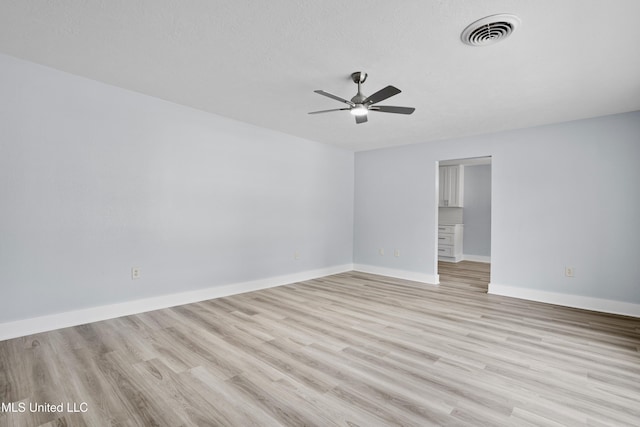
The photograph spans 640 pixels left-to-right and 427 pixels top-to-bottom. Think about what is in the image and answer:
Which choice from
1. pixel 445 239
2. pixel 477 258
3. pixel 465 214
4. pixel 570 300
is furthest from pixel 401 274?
pixel 465 214

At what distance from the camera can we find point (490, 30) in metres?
2.03

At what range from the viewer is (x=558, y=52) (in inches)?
90.5

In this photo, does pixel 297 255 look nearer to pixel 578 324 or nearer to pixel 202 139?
pixel 202 139

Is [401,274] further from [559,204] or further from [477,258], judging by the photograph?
[477,258]

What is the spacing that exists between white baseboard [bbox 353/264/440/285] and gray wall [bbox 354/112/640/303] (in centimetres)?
8

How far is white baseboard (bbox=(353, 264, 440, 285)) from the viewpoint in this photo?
509cm

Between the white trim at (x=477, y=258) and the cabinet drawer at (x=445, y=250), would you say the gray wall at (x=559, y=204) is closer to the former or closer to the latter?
the cabinet drawer at (x=445, y=250)

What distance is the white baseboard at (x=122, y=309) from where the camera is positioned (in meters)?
2.66

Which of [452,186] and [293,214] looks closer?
[293,214]

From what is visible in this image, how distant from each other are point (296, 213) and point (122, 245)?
2523mm

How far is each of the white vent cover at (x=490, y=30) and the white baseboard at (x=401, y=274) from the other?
12.3 feet

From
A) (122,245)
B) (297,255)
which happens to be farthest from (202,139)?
(297,255)

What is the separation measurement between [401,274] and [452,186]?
3084 mm

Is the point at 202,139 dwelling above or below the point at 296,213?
above
